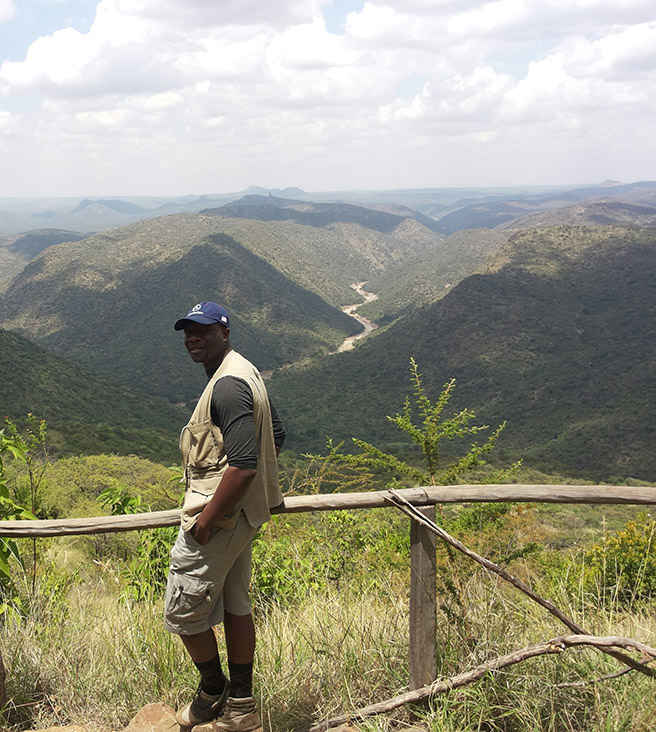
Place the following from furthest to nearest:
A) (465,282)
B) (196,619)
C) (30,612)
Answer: (465,282) → (30,612) → (196,619)

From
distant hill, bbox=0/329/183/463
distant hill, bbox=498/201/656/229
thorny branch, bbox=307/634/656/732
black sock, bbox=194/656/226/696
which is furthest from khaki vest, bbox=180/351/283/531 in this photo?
distant hill, bbox=498/201/656/229

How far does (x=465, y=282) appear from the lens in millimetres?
82688

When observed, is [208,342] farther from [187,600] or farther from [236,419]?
[187,600]

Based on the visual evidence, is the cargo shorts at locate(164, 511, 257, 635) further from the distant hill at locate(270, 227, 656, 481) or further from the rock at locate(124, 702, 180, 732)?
the distant hill at locate(270, 227, 656, 481)

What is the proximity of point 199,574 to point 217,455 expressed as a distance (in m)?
0.47

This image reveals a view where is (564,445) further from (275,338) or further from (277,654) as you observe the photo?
(275,338)

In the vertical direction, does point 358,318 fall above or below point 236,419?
below

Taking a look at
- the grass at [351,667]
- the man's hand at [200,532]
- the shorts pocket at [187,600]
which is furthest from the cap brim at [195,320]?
the grass at [351,667]

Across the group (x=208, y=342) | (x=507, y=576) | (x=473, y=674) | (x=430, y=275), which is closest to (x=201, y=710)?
(x=473, y=674)

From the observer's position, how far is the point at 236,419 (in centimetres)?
199

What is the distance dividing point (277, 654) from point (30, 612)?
1.32 m

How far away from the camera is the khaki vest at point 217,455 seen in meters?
2.08

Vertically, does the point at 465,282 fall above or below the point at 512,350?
above

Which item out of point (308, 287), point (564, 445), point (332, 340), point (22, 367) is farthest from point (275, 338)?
point (564, 445)
